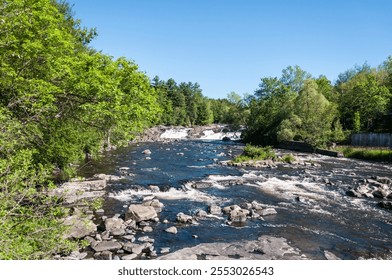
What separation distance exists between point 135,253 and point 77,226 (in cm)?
357

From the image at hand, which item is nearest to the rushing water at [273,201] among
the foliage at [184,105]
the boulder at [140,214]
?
the boulder at [140,214]

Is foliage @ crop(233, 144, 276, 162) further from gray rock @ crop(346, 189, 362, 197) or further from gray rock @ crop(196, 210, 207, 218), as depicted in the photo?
gray rock @ crop(196, 210, 207, 218)

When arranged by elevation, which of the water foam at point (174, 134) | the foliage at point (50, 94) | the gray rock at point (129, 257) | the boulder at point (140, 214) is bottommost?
the gray rock at point (129, 257)

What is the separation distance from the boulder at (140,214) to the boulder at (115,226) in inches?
30.7

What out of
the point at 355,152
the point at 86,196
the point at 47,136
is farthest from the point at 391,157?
the point at 47,136

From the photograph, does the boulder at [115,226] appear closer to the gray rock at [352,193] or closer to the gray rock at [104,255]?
the gray rock at [104,255]

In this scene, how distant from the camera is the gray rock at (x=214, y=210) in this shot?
66.5 ft

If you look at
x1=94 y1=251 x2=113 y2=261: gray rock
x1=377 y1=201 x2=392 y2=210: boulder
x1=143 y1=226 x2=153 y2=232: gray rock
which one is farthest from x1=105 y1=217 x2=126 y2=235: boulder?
x1=377 y1=201 x2=392 y2=210: boulder

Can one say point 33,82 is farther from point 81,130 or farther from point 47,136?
point 81,130

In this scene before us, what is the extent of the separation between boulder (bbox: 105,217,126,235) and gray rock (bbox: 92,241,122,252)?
139 cm

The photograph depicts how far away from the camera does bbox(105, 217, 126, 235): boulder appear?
1638cm

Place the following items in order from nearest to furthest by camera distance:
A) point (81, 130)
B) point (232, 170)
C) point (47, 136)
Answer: point (47, 136) < point (81, 130) < point (232, 170)

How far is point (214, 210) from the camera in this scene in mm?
20453

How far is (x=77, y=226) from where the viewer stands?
1548 centimetres
